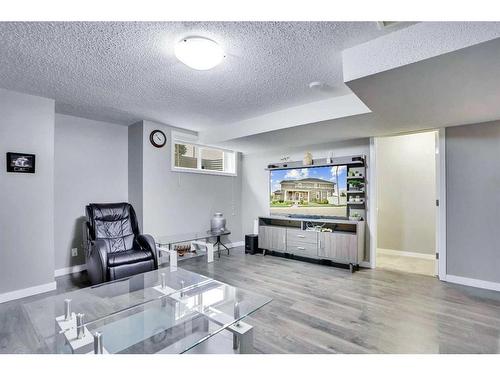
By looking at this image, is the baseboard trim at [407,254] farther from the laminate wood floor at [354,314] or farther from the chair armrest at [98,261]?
the chair armrest at [98,261]

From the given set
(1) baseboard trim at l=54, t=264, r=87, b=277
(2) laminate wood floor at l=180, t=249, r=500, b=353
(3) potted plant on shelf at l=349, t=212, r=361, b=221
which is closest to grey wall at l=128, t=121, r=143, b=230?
(1) baseboard trim at l=54, t=264, r=87, b=277

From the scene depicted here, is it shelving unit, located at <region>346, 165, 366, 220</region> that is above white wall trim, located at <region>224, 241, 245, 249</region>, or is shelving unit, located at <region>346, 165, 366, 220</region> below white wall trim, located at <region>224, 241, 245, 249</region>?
above

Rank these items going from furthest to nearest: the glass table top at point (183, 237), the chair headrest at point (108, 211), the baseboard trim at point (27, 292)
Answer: the glass table top at point (183, 237)
the chair headrest at point (108, 211)
the baseboard trim at point (27, 292)

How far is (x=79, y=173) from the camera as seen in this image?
3.73 metres

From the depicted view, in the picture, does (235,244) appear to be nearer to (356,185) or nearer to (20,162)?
(356,185)

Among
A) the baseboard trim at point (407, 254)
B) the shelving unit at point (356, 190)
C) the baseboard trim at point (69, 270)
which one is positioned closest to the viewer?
the baseboard trim at point (69, 270)

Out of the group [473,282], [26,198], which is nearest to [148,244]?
[26,198]

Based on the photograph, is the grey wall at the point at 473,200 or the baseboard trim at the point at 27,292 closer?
the baseboard trim at the point at 27,292

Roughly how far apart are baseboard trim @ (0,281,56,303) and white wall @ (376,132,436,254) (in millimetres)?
5254

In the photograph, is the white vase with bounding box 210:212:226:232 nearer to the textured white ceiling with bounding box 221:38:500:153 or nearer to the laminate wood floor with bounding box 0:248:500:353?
the laminate wood floor with bounding box 0:248:500:353

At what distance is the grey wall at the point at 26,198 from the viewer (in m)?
2.73

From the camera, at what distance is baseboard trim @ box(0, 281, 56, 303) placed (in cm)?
270

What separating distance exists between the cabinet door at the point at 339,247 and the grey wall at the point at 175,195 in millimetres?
2097

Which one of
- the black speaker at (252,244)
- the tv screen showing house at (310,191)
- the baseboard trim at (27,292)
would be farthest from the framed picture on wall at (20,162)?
the tv screen showing house at (310,191)
